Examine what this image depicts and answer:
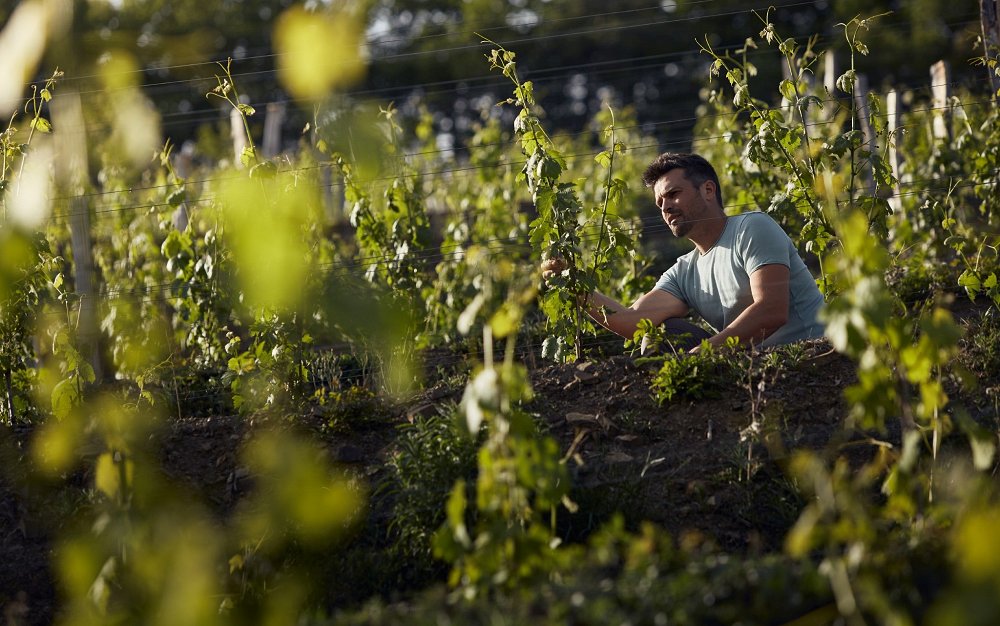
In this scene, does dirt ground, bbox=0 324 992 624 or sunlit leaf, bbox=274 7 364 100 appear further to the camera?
dirt ground, bbox=0 324 992 624

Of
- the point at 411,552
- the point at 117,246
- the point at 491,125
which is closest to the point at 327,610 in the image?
the point at 411,552

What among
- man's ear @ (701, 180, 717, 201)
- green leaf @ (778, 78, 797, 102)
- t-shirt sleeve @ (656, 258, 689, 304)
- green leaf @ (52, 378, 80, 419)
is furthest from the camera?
t-shirt sleeve @ (656, 258, 689, 304)

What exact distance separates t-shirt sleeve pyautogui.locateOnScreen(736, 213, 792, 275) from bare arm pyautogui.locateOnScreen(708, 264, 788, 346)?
32mm

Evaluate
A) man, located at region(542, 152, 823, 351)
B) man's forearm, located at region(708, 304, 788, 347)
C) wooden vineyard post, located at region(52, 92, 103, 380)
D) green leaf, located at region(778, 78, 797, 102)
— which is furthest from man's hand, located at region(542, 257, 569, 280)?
wooden vineyard post, located at region(52, 92, 103, 380)

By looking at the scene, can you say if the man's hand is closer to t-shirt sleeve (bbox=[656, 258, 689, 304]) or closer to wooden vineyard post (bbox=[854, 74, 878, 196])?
t-shirt sleeve (bbox=[656, 258, 689, 304])

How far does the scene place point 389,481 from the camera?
3.21 metres

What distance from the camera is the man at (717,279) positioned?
4.04 m

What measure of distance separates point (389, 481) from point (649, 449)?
82 cm

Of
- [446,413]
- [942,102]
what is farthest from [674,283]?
[942,102]

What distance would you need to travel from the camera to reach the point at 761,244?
13.4ft

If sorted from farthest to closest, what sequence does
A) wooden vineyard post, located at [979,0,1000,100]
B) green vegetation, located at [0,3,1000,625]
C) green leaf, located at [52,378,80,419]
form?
wooden vineyard post, located at [979,0,1000,100] → green leaf, located at [52,378,80,419] → green vegetation, located at [0,3,1000,625]

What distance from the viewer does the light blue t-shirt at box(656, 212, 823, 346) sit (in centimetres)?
410

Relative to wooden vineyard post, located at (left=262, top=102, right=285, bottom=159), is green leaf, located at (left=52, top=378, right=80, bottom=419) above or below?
below

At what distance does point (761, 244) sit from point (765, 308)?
247 mm
